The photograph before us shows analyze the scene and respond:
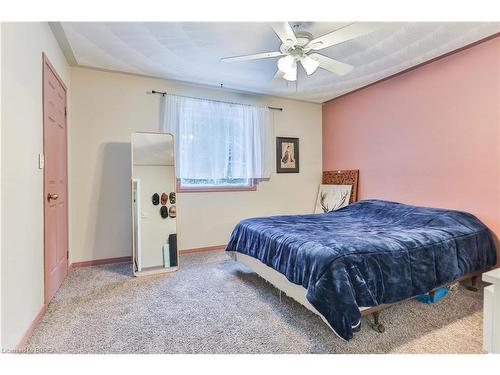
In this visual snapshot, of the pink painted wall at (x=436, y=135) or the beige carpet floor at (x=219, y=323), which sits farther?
the pink painted wall at (x=436, y=135)

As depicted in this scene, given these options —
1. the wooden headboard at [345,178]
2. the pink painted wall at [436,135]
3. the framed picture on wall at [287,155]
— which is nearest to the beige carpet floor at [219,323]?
the pink painted wall at [436,135]

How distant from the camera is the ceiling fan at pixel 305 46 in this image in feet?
6.13

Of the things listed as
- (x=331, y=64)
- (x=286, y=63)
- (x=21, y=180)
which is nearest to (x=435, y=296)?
(x=331, y=64)

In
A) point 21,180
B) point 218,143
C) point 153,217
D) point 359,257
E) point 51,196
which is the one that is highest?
point 218,143

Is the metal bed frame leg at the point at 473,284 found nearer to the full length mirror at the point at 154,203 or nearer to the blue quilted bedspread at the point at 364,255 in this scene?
the blue quilted bedspread at the point at 364,255

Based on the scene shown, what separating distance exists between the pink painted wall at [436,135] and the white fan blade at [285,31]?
1982mm

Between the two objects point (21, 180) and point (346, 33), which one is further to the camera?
point (346, 33)

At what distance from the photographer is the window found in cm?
359

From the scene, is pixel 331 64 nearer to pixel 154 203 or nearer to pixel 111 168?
pixel 154 203

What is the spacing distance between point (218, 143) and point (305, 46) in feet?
6.35

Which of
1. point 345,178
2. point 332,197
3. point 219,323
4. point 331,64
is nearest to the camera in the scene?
point 219,323

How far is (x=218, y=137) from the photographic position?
382 cm
